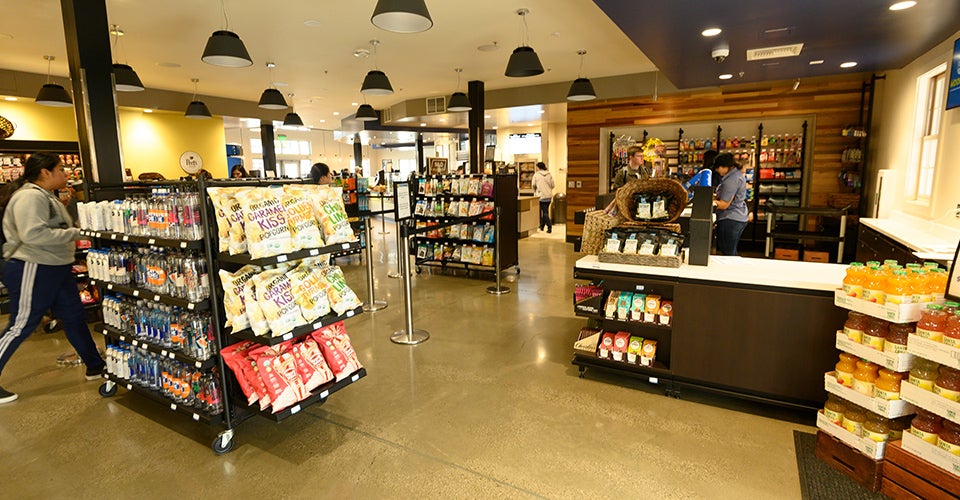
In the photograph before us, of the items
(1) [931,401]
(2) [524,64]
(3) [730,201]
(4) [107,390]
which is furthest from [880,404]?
(4) [107,390]

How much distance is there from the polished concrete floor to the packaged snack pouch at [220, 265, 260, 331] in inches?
33.3

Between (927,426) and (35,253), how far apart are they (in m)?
5.61

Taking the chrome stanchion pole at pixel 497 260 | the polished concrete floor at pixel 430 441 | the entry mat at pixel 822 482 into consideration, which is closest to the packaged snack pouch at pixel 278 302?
the polished concrete floor at pixel 430 441

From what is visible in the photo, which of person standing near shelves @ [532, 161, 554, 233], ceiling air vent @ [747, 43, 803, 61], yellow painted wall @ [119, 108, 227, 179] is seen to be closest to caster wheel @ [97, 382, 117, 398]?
ceiling air vent @ [747, 43, 803, 61]

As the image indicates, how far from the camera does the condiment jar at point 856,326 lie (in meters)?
2.41

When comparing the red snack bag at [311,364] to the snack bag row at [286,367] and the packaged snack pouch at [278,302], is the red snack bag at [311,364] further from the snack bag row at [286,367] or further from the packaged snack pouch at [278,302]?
the packaged snack pouch at [278,302]

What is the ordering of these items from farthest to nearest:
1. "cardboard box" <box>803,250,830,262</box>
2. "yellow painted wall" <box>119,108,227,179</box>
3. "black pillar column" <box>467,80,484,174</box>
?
"yellow painted wall" <box>119,108,227,179</box>, "black pillar column" <box>467,80,484,174</box>, "cardboard box" <box>803,250,830,262</box>

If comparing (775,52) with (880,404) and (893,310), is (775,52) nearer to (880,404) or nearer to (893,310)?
(893,310)

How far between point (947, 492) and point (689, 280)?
1572 mm

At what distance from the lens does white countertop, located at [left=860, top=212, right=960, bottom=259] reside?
148 inches

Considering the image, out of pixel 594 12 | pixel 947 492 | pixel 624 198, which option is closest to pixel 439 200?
pixel 594 12

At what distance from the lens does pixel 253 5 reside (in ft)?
17.5

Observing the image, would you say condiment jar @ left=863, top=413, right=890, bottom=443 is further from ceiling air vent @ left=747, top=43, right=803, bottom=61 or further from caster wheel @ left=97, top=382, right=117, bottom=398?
caster wheel @ left=97, top=382, right=117, bottom=398

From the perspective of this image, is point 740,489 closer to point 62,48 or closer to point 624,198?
point 624,198
